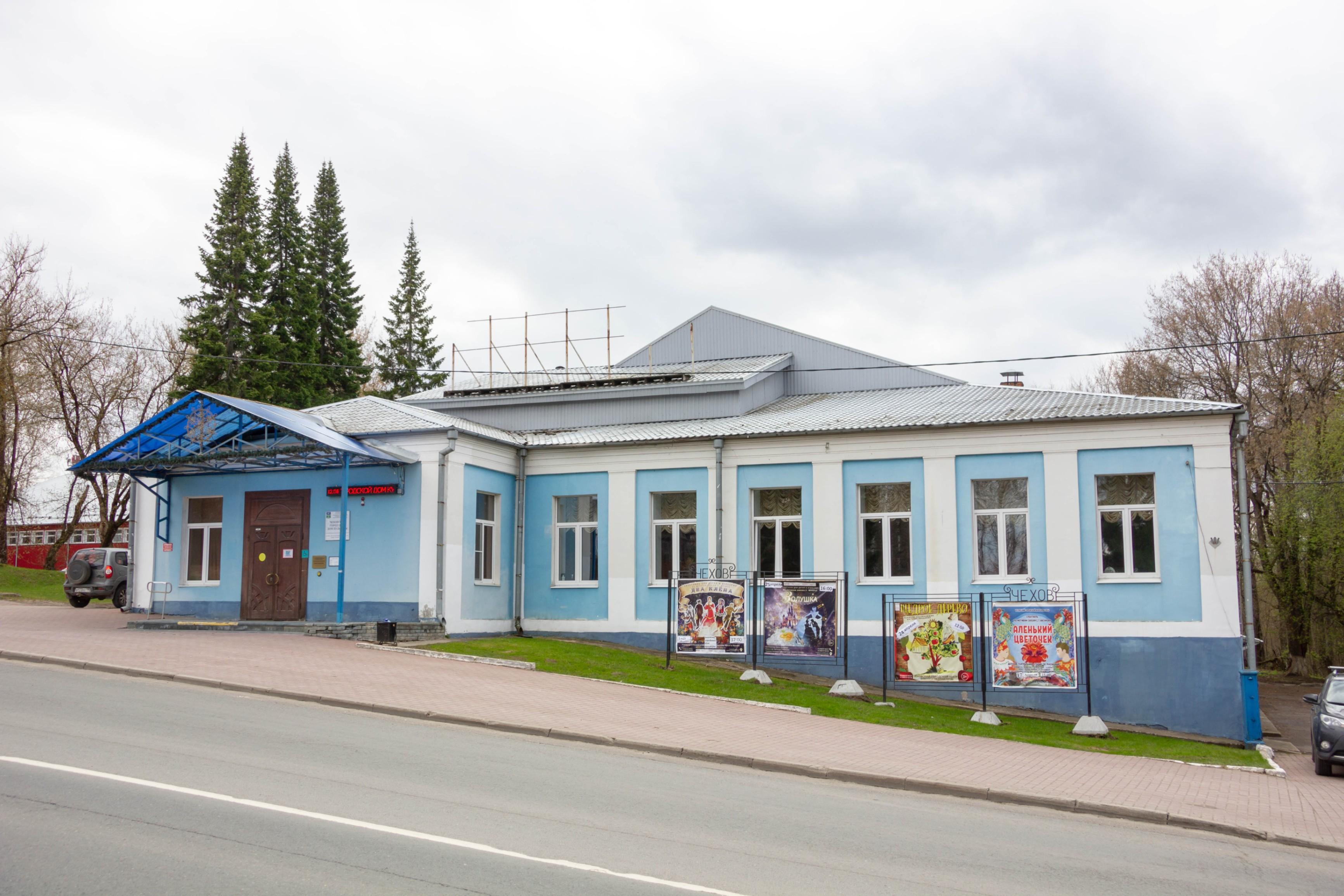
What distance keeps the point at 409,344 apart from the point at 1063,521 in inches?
1790

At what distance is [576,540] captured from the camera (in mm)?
25438

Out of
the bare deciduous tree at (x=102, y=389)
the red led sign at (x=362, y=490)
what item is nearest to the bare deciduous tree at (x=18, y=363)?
the bare deciduous tree at (x=102, y=389)

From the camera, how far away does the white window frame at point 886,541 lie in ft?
73.3

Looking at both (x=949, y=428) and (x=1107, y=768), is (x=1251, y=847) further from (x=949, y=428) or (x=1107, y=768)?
(x=949, y=428)

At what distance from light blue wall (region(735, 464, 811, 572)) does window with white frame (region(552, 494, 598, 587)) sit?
3.71 m

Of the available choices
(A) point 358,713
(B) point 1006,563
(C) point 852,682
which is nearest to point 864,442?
(B) point 1006,563

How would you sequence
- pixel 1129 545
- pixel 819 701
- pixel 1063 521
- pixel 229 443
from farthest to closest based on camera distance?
pixel 229 443
pixel 1063 521
pixel 1129 545
pixel 819 701

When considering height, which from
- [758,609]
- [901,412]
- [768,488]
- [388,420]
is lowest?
[758,609]

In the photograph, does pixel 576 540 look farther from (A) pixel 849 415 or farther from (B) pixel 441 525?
(A) pixel 849 415

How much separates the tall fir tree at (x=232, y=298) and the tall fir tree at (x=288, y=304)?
663 millimetres

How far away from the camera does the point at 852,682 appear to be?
19.0 m

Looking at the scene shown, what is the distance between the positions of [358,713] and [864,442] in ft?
42.8

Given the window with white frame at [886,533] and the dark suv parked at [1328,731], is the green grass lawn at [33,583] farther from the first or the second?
the dark suv parked at [1328,731]

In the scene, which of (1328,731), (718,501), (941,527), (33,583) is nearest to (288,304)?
(33,583)
